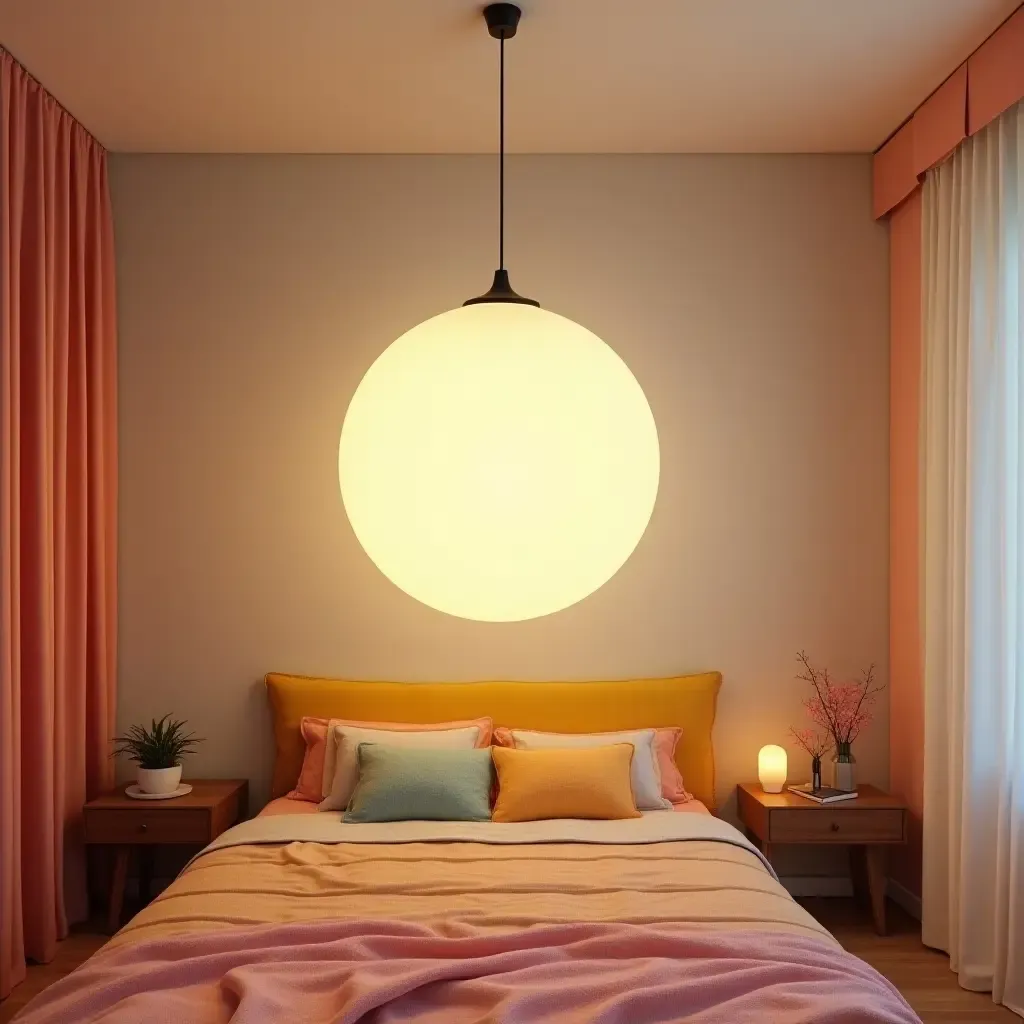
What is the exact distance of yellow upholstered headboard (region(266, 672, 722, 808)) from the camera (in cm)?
411

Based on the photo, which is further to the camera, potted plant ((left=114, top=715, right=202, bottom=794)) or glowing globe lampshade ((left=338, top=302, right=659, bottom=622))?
potted plant ((left=114, top=715, right=202, bottom=794))

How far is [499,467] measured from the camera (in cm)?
264

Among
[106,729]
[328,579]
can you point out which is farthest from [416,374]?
[106,729]

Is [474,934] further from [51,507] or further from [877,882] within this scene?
[51,507]

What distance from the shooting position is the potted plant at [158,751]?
390 centimetres

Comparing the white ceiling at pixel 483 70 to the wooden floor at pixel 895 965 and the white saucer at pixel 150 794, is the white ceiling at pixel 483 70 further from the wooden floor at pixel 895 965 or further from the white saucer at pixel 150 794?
the wooden floor at pixel 895 965

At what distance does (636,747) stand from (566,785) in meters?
0.36

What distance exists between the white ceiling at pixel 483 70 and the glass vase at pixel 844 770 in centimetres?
216

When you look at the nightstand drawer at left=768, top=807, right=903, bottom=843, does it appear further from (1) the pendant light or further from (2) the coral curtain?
(2) the coral curtain

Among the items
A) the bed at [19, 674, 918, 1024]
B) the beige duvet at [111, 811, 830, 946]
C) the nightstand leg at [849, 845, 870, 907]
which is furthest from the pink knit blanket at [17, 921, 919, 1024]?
the nightstand leg at [849, 845, 870, 907]

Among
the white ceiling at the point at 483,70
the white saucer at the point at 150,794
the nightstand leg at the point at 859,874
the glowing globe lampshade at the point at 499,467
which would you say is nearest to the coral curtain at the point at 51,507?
the white saucer at the point at 150,794

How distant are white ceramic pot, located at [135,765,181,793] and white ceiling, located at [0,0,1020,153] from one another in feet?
7.24

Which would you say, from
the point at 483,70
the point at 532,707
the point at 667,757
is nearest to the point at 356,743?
the point at 532,707

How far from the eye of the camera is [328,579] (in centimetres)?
425
